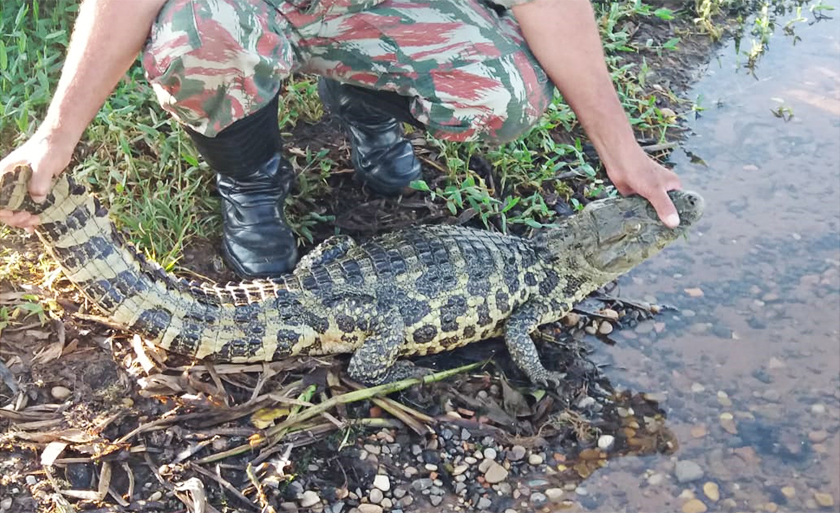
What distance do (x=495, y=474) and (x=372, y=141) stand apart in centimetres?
143

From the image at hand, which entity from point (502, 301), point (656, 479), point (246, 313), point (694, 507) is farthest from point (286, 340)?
point (694, 507)

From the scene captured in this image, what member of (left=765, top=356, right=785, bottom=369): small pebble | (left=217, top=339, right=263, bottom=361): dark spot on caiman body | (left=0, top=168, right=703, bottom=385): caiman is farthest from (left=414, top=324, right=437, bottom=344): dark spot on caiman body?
(left=765, top=356, right=785, bottom=369): small pebble

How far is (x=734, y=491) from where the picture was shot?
2613mm

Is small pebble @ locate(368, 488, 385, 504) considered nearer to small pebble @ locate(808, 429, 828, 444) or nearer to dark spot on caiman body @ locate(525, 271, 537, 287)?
dark spot on caiman body @ locate(525, 271, 537, 287)

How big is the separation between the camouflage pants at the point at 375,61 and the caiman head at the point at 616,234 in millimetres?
465

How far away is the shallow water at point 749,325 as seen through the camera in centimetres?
266

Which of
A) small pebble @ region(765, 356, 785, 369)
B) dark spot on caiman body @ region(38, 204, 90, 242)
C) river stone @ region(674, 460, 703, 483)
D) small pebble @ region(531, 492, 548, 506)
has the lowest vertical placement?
small pebble @ region(531, 492, 548, 506)

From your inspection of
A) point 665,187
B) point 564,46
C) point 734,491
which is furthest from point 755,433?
point 564,46

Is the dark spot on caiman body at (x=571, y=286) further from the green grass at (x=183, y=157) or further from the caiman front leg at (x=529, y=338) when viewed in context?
the green grass at (x=183, y=157)

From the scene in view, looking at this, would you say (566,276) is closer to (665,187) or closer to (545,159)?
(665,187)

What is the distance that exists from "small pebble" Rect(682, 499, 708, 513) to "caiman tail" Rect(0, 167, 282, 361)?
133cm

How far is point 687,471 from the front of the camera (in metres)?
2.68

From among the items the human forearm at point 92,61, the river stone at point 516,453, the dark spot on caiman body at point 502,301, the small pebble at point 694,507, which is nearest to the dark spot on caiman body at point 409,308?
the dark spot on caiman body at point 502,301

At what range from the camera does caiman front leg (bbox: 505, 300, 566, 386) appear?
294 centimetres
